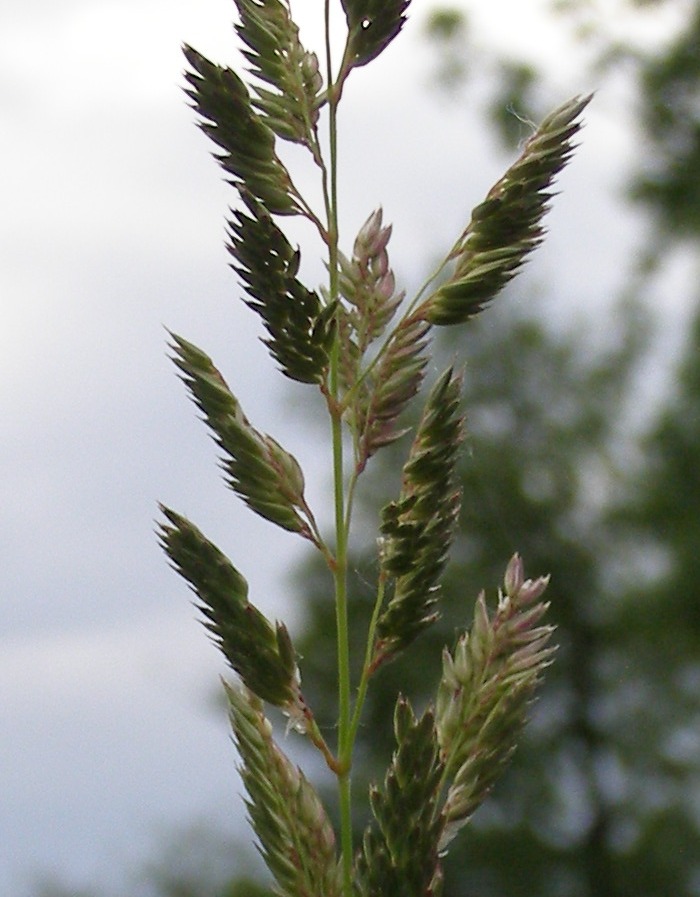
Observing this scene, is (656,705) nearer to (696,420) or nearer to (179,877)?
(696,420)

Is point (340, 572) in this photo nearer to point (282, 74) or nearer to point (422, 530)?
point (422, 530)

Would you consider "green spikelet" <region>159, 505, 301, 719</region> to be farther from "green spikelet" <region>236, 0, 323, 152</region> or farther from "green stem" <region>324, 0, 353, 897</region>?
"green spikelet" <region>236, 0, 323, 152</region>

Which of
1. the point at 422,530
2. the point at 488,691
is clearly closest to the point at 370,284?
the point at 422,530

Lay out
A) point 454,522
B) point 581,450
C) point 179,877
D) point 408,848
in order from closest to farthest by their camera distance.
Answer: point 408,848 < point 454,522 < point 179,877 < point 581,450

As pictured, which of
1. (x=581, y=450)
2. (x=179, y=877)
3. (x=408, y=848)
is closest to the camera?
(x=408, y=848)

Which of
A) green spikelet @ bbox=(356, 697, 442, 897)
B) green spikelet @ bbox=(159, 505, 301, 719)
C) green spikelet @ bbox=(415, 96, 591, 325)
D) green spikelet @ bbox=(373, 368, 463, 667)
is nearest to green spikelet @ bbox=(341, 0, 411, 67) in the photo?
green spikelet @ bbox=(415, 96, 591, 325)

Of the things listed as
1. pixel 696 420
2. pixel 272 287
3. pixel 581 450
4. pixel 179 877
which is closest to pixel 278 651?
pixel 272 287

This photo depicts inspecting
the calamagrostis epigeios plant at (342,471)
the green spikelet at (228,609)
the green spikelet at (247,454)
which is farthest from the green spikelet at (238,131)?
the green spikelet at (228,609)
